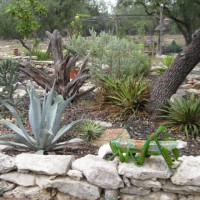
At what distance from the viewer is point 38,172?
10.2 ft

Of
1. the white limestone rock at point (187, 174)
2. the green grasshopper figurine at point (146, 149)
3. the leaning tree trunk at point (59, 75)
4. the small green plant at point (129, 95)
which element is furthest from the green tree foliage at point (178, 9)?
the white limestone rock at point (187, 174)

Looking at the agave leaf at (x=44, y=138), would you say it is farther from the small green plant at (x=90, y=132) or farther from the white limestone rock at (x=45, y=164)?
the small green plant at (x=90, y=132)

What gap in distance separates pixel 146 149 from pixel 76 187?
0.73 metres

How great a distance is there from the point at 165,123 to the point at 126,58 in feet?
8.83

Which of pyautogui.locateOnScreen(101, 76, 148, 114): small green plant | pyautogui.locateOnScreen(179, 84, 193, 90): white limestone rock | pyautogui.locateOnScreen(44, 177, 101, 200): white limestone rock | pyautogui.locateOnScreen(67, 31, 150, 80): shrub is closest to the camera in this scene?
→ pyautogui.locateOnScreen(44, 177, 101, 200): white limestone rock

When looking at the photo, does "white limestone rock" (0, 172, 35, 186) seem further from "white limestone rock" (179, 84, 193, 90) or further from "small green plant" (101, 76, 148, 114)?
"white limestone rock" (179, 84, 193, 90)

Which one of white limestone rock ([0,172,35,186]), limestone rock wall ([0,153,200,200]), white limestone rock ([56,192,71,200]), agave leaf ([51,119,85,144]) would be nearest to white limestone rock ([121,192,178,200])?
limestone rock wall ([0,153,200,200])

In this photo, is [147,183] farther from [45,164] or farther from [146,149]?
[45,164]

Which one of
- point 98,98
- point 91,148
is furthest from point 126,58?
point 91,148

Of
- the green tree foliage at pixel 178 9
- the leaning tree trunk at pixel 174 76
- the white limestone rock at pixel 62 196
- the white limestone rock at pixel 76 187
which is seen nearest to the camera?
the white limestone rock at pixel 76 187

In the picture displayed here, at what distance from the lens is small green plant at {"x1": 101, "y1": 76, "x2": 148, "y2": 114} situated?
4.84 metres

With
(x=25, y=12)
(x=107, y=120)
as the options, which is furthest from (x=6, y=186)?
(x=25, y=12)

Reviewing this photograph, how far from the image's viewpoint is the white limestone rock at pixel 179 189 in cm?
281

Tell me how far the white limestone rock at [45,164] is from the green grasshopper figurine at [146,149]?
0.46m
